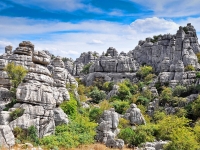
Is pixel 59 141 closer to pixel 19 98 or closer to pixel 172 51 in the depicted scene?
pixel 19 98

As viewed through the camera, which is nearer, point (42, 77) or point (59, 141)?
point (59, 141)

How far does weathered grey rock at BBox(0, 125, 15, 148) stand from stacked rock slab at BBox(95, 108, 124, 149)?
24.8 feet

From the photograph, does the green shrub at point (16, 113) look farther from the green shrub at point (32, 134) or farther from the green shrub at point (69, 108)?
the green shrub at point (69, 108)

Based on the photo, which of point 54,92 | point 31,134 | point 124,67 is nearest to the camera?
point 31,134

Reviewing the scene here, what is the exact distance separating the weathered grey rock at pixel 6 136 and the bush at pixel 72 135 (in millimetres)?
2224

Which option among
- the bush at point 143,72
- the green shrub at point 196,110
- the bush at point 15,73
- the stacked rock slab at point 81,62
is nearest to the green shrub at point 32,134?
the bush at point 15,73

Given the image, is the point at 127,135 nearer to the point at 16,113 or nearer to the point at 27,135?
the point at 27,135

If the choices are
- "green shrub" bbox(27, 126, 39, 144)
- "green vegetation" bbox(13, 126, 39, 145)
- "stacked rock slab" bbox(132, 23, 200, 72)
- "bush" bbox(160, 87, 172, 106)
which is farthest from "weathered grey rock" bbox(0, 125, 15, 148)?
"stacked rock slab" bbox(132, 23, 200, 72)

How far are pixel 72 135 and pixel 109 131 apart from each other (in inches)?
137

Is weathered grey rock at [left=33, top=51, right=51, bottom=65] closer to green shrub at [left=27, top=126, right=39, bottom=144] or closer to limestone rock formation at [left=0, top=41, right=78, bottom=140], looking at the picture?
limestone rock formation at [left=0, top=41, right=78, bottom=140]

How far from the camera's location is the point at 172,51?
54.4m

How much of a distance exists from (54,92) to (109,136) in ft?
20.9

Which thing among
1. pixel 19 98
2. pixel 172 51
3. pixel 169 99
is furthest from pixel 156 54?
pixel 19 98

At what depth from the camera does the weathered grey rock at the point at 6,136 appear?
14.7 m
